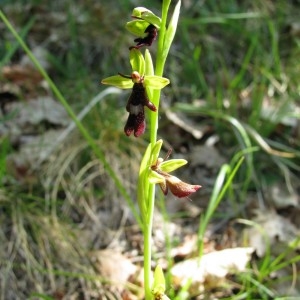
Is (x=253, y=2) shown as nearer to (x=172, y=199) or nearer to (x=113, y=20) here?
(x=113, y=20)

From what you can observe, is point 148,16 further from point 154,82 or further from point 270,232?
point 270,232

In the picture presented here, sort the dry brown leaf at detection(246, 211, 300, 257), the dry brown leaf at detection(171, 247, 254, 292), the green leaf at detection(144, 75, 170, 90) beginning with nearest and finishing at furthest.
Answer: the green leaf at detection(144, 75, 170, 90), the dry brown leaf at detection(171, 247, 254, 292), the dry brown leaf at detection(246, 211, 300, 257)

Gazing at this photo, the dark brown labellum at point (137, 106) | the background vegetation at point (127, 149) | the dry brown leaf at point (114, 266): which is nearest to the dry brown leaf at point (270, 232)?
the background vegetation at point (127, 149)

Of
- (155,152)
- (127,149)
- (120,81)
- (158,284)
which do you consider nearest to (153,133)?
(155,152)

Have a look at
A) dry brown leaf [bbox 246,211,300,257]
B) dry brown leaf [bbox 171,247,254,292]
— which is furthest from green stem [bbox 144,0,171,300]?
dry brown leaf [bbox 246,211,300,257]

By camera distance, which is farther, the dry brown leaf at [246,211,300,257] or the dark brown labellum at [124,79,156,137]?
the dry brown leaf at [246,211,300,257]

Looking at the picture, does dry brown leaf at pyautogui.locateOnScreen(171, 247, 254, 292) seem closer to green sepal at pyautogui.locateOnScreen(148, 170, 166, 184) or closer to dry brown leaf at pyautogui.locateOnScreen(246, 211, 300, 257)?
dry brown leaf at pyautogui.locateOnScreen(246, 211, 300, 257)

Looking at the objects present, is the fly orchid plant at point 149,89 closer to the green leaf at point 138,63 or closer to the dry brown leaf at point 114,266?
the green leaf at point 138,63
